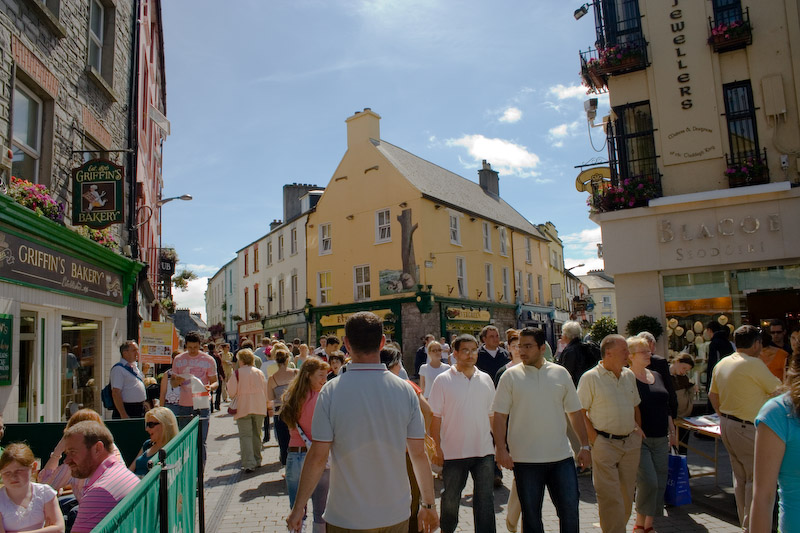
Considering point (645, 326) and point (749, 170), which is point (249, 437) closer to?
point (645, 326)

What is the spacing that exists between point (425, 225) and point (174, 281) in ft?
38.4

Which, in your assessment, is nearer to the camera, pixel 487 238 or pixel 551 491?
pixel 551 491

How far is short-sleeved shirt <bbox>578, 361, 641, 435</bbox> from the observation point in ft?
16.9

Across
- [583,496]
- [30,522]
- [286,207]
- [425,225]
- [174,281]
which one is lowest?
[583,496]

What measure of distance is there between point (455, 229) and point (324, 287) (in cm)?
714

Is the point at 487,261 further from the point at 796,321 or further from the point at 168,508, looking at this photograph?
the point at 168,508

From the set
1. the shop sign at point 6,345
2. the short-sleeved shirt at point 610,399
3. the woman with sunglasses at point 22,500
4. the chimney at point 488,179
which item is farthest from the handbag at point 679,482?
the chimney at point 488,179

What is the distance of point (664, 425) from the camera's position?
5531mm

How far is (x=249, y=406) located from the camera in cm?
879

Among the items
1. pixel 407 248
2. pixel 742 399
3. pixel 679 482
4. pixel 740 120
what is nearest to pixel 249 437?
pixel 679 482

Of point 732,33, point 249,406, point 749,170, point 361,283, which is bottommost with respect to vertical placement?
point 249,406

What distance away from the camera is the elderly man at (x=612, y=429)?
5.07 meters

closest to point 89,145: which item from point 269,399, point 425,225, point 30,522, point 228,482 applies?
point 269,399

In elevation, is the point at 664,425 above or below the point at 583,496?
above
